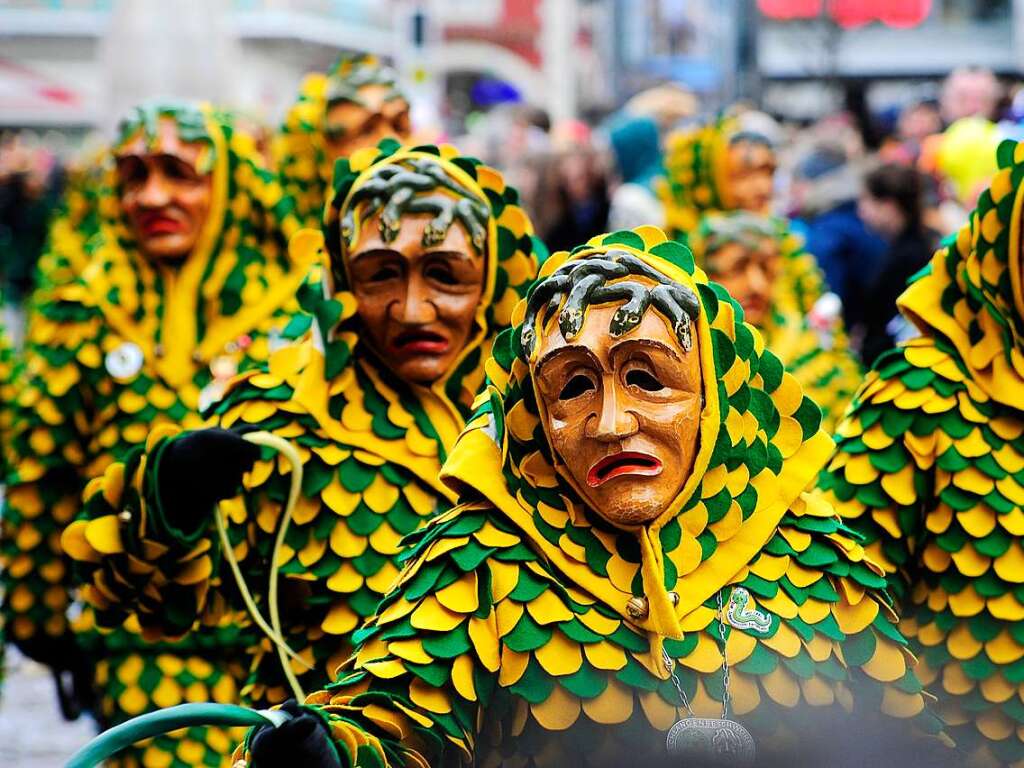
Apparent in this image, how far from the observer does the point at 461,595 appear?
355 cm

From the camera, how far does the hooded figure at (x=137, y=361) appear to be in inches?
240

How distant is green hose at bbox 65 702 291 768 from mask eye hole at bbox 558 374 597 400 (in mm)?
812

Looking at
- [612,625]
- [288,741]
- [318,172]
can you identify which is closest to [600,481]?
[612,625]

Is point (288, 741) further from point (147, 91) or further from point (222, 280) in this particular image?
point (147, 91)

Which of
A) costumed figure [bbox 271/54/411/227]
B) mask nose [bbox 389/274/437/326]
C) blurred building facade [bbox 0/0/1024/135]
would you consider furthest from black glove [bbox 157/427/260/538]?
blurred building facade [bbox 0/0/1024/135]

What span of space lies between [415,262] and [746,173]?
5256 millimetres

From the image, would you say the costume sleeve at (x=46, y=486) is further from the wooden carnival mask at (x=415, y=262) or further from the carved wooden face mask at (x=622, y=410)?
the carved wooden face mask at (x=622, y=410)

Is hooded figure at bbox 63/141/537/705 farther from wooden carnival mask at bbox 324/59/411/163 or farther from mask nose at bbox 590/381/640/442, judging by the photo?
wooden carnival mask at bbox 324/59/411/163

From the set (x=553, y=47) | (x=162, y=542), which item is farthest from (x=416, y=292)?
(x=553, y=47)

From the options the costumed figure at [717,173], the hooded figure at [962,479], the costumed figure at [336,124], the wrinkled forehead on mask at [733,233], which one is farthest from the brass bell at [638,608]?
the costumed figure at [717,173]

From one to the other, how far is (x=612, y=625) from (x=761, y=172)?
256 inches

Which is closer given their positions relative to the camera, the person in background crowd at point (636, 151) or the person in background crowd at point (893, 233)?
the person in background crowd at point (893, 233)

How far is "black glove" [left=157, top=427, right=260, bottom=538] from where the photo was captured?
14.1 ft

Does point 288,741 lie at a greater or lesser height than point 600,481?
lesser
